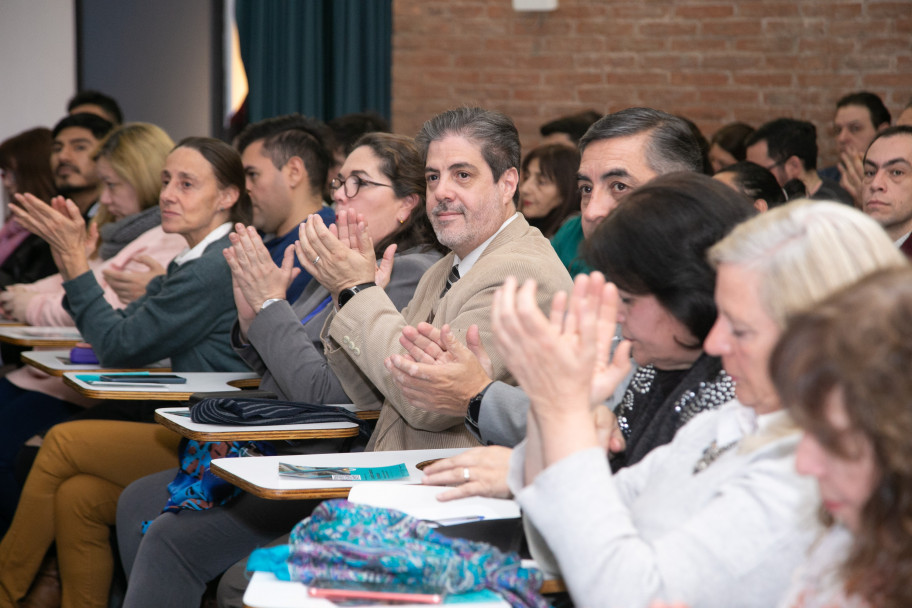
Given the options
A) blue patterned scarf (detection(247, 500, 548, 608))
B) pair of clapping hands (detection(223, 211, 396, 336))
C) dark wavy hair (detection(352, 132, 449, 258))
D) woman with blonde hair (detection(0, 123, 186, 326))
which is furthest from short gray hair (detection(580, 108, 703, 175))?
woman with blonde hair (detection(0, 123, 186, 326))

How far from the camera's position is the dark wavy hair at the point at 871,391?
2.84 ft

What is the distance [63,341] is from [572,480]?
2.80m

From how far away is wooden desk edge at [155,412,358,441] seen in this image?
2.14 meters

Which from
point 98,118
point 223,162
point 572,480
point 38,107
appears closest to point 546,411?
point 572,480

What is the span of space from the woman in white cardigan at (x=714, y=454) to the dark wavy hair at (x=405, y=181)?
163 centimetres

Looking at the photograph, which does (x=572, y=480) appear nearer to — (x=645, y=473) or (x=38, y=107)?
(x=645, y=473)

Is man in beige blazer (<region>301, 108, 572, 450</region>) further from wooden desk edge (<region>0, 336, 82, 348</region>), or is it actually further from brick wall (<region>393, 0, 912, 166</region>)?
brick wall (<region>393, 0, 912, 166</region>)

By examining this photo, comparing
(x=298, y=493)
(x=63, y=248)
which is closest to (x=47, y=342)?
(x=63, y=248)

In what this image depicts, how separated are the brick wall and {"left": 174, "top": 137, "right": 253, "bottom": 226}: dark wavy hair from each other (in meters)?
2.29

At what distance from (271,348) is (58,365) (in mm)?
981

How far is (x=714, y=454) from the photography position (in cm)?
130

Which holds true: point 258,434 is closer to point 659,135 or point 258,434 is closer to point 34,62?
point 659,135

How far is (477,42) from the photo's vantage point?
5.47m

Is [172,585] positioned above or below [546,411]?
below
